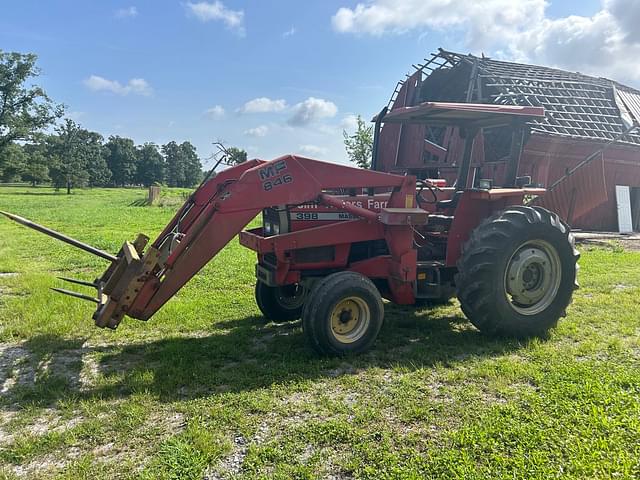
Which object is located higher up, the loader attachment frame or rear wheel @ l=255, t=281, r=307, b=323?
the loader attachment frame

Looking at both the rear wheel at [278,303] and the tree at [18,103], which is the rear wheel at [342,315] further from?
the tree at [18,103]

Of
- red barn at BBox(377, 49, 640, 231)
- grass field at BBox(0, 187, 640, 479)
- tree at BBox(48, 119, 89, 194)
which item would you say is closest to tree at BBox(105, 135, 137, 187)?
tree at BBox(48, 119, 89, 194)

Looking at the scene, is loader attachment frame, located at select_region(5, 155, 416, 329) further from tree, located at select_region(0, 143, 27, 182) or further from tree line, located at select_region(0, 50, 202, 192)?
tree, located at select_region(0, 143, 27, 182)

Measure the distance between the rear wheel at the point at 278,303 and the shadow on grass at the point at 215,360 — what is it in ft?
0.64

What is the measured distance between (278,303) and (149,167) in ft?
311

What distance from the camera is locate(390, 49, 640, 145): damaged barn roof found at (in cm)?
1420

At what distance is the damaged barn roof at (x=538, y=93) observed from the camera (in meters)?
14.2

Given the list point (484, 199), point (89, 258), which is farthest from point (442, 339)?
point (89, 258)

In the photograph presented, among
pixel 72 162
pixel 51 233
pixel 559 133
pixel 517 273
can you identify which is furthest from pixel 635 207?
pixel 72 162

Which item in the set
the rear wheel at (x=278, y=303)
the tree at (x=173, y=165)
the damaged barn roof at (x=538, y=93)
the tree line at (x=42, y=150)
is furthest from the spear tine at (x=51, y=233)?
the tree at (x=173, y=165)

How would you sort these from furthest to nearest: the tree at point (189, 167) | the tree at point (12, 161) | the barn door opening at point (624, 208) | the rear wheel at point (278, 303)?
the tree at point (189, 167), the tree at point (12, 161), the barn door opening at point (624, 208), the rear wheel at point (278, 303)

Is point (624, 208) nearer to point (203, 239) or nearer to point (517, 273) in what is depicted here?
point (517, 273)

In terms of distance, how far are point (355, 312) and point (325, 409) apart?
1.28m

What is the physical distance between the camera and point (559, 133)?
47.0 feet
